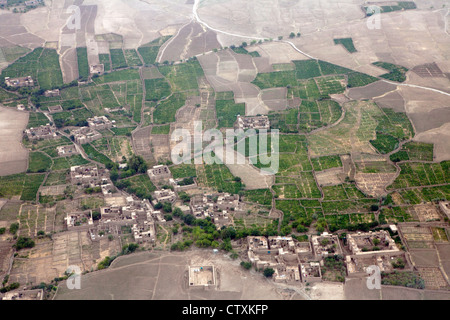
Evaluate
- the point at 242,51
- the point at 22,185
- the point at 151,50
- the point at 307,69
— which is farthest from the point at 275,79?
the point at 22,185

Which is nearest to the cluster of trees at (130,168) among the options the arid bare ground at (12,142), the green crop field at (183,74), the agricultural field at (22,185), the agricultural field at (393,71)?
the agricultural field at (22,185)

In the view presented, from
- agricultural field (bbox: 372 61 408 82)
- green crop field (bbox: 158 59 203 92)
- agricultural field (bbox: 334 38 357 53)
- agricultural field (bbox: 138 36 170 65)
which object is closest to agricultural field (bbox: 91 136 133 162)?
green crop field (bbox: 158 59 203 92)

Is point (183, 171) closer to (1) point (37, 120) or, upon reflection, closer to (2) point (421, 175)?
(1) point (37, 120)

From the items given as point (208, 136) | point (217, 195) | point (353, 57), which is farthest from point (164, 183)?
point (353, 57)

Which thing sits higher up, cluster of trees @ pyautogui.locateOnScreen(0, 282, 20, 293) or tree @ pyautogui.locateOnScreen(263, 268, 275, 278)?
cluster of trees @ pyautogui.locateOnScreen(0, 282, 20, 293)

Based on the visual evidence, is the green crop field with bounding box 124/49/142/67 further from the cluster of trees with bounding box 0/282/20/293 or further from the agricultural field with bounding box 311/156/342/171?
the cluster of trees with bounding box 0/282/20/293

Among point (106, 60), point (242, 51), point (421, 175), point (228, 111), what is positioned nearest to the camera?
point (421, 175)

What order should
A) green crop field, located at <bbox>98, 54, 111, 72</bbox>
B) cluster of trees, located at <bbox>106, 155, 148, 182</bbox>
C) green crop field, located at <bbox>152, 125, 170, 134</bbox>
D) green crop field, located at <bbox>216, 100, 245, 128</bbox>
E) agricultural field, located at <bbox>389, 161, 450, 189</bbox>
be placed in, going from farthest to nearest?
green crop field, located at <bbox>98, 54, 111, 72</bbox>
green crop field, located at <bbox>216, 100, 245, 128</bbox>
green crop field, located at <bbox>152, 125, 170, 134</bbox>
cluster of trees, located at <bbox>106, 155, 148, 182</bbox>
agricultural field, located at <bbox>389, 161, 450, 189</bbox>

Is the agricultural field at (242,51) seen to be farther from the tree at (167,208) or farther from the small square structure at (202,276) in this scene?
the small square structure at (202,276)

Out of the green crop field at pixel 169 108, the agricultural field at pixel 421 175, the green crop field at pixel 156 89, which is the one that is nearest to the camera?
the agricultural field at pixel 421 175
